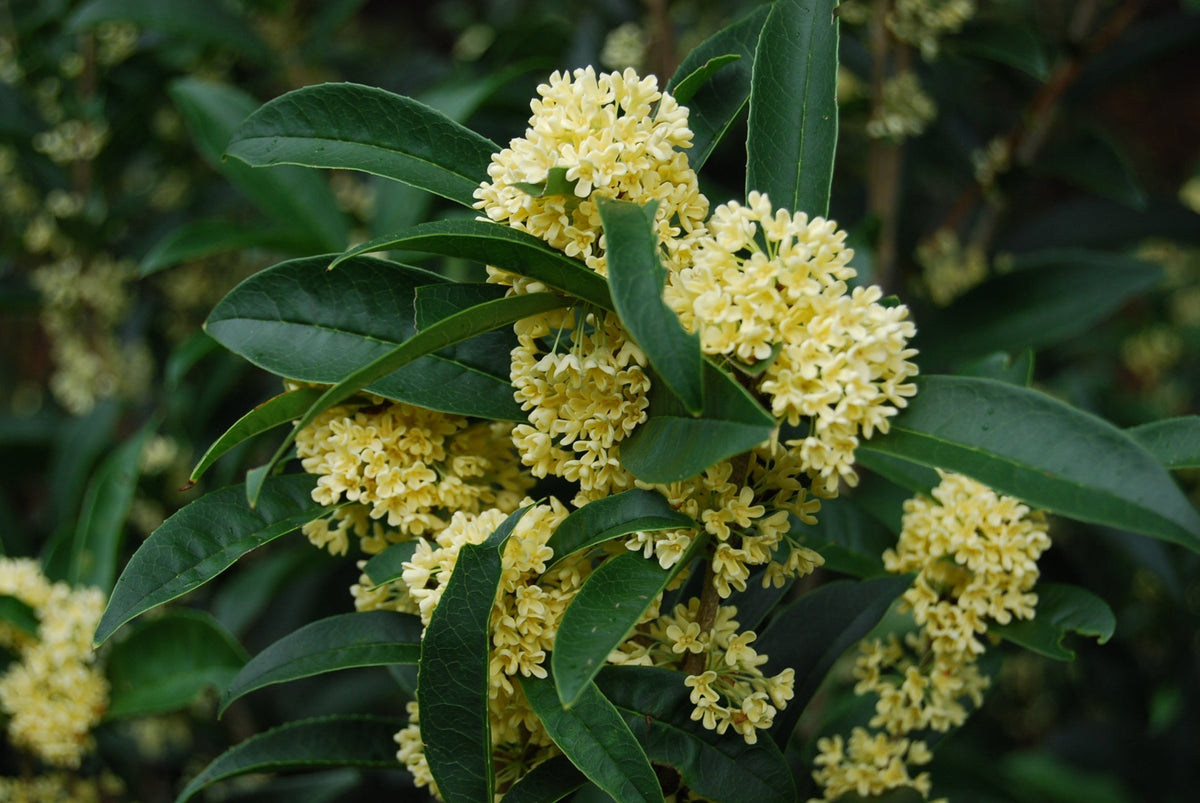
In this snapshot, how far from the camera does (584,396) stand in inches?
40.6

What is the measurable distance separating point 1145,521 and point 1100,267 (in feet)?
4.62

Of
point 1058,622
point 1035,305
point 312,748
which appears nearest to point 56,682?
point 312,748

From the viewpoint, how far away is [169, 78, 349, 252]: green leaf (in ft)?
6.53

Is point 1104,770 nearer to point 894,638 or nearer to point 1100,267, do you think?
point 1100,267

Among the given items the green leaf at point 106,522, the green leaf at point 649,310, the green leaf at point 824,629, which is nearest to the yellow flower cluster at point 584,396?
the green leaf at point 649,310

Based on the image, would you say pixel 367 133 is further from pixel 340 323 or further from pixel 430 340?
pixel 430 340

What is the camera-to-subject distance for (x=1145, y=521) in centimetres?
82

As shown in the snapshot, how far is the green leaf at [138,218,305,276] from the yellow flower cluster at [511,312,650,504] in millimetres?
1026

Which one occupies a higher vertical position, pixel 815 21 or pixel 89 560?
pixel 815 21

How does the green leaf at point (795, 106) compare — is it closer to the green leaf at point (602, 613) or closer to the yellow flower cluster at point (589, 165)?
the yellow flower cluster at point (589, 165)

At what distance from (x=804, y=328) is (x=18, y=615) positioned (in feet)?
4.54

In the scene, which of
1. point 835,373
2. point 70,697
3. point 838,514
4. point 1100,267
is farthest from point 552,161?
point 1100,267

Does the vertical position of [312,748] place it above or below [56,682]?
above

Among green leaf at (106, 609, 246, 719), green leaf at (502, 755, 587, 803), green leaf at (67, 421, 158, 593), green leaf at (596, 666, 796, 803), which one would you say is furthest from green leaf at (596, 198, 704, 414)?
green leaf at (67, 421, 158, 593)
